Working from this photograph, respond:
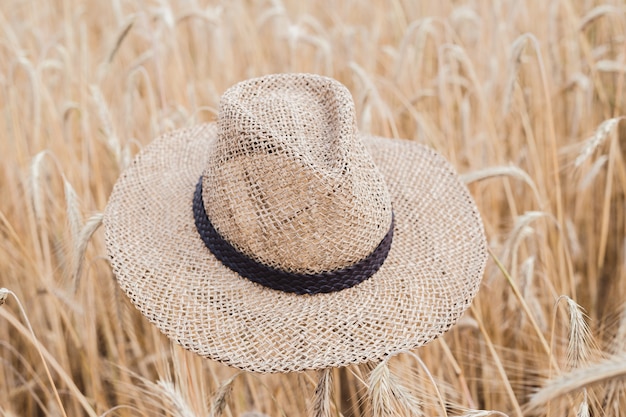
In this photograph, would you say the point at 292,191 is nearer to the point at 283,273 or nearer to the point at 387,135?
the point at 283,273

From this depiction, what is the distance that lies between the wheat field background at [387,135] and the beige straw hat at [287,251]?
0.11 meters

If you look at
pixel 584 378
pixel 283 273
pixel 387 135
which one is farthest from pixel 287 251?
pixel 387 135

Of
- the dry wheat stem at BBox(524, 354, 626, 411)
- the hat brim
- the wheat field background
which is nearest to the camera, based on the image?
the dry wheat stem at BBox(524, 354, 626, 411)

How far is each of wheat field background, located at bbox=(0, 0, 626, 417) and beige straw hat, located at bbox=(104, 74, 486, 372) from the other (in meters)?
0.11

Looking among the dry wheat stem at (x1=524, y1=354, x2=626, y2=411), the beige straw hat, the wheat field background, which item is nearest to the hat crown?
the beige straw hat

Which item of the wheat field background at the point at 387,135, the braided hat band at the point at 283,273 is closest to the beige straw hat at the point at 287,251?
the braided hat band at the point at 283,273

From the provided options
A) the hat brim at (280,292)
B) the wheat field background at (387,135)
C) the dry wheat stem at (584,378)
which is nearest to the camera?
the dry wheat stem at (584,378)

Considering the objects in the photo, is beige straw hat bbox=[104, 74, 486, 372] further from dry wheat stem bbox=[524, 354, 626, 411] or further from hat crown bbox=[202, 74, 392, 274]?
dry wheat stem bbox=[524, 354, 626, 411]

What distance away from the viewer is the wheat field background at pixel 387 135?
1066 millimetres

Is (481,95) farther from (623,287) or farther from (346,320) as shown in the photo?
(346,320)

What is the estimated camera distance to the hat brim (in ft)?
2.71

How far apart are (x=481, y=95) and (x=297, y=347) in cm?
93

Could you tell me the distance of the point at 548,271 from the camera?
4.50 feet

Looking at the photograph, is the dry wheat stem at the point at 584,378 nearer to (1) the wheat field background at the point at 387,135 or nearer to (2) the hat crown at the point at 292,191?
(1) the wheat field background at the point at 387,135
